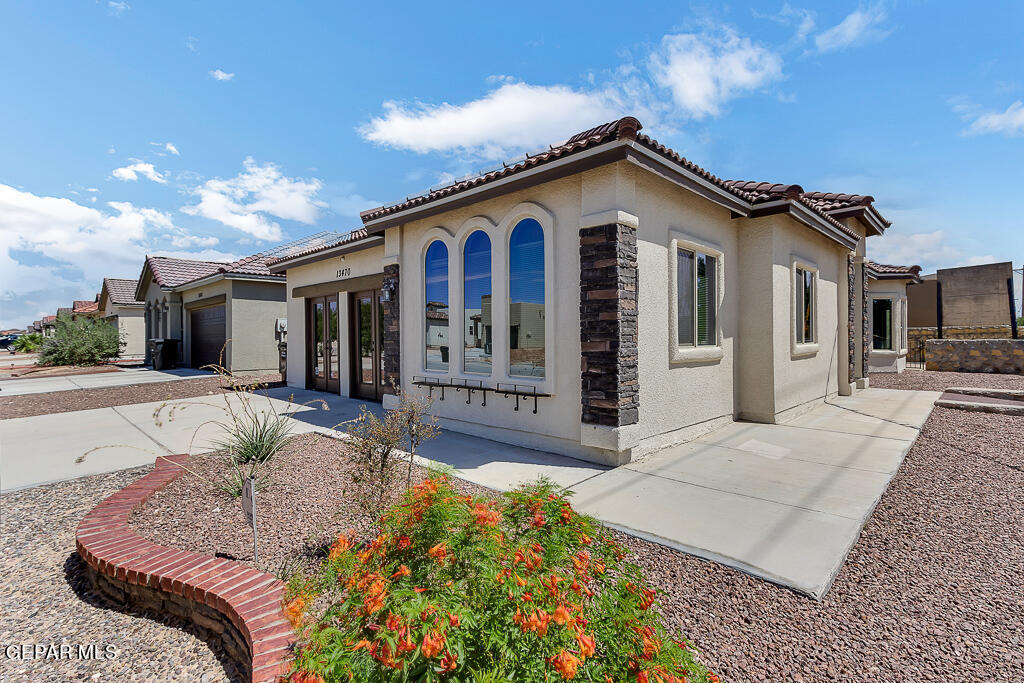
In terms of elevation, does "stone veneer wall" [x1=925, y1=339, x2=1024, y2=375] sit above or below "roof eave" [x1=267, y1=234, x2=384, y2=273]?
below

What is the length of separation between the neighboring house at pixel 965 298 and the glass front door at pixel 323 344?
24.7 m

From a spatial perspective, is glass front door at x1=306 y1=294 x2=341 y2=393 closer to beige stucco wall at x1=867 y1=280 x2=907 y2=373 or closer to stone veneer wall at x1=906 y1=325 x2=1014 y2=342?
beige stucco wall at x1=867 y1=280 x2=907 y2=373

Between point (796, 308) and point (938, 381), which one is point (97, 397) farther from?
point (938, 381)

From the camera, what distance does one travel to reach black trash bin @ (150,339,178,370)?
18.6 metres

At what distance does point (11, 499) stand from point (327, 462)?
9.87 feet

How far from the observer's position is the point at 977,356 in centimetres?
1659

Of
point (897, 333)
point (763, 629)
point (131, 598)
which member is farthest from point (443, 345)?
point (897, 333)

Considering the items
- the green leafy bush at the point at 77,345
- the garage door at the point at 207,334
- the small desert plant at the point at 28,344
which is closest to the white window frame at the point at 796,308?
the garage door at the point at 207,334

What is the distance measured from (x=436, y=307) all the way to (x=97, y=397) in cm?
971

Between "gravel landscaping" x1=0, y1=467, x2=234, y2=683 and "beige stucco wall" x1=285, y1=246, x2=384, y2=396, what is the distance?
23.0 feet

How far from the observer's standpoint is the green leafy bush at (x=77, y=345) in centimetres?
2077

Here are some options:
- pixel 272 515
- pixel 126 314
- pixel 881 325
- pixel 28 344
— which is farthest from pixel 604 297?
pixel 28 344

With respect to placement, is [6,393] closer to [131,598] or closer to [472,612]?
[131,598]

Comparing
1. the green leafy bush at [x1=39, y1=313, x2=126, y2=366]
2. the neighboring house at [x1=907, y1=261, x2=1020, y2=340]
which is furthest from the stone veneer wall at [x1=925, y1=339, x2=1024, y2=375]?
the green leafy bush at [x1=39, y1=313, x2=126, y2=366]
